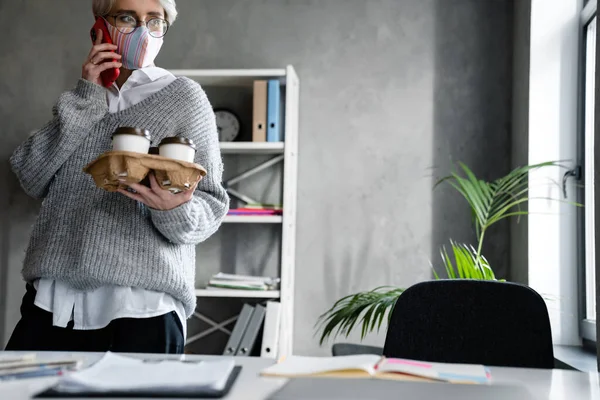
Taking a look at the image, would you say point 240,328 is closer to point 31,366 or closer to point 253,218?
point 253,218

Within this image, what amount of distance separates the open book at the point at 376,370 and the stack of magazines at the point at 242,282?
2.19m

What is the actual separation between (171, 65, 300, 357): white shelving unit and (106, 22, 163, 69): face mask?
163cm

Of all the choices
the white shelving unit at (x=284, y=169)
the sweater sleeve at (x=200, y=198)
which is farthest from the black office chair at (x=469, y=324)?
the white shelving unit at (x=284, y=169)

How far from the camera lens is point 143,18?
5.17ft

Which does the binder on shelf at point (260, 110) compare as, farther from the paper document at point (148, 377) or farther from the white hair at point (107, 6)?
the paper document at point (148, 377)

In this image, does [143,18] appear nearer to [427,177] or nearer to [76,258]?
[76,258]

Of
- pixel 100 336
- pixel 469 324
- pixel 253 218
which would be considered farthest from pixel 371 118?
pixel 100 336

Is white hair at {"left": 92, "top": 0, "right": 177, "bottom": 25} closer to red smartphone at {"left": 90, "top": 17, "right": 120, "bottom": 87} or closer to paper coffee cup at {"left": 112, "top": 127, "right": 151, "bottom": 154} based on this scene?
red smartphone at {"left": 90, "top": 17, "right": 120, "bottom": 87}

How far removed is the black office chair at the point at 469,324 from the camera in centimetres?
152

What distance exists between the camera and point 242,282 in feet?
10.6

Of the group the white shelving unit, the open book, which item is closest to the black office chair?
the open book

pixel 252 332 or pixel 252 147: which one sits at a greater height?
pixel 252 147

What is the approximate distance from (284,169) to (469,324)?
1.77 meters

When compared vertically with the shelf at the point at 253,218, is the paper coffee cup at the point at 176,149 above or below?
above
